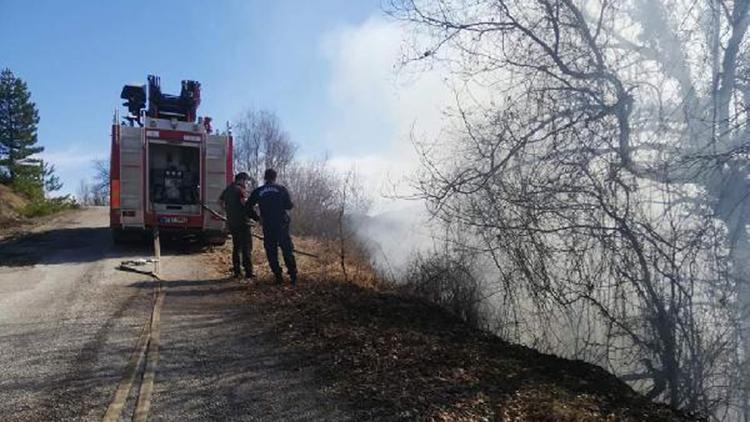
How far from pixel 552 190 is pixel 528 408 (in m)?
4.04

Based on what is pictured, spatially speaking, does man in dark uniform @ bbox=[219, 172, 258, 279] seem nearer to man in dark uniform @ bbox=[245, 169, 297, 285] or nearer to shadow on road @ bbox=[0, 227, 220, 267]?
A: man in dark uniform @ bbox=[245, 169, 297, 285]

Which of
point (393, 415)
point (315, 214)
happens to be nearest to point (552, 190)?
point (393, 415)

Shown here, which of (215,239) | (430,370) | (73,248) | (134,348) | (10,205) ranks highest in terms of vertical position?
(10,205)

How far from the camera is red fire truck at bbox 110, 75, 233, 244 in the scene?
1334cm

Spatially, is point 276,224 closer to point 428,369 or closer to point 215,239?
point 428,369

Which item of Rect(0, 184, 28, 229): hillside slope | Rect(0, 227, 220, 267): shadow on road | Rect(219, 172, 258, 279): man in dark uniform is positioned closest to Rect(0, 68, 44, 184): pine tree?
Rect(0, 184, 28, 229): hillside slope

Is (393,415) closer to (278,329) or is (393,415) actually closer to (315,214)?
(278,329)

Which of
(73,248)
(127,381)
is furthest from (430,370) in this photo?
(73,248)

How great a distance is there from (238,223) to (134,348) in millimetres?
4820

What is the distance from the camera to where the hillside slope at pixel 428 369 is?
4500 millimetres

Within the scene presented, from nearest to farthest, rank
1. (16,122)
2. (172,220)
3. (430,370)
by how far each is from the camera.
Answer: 1. (430,370)
2. (172,220)
3. (16,122)

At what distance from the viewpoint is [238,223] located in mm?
10328

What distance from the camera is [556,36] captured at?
8.51 metres

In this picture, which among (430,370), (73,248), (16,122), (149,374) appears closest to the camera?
(149,374)
